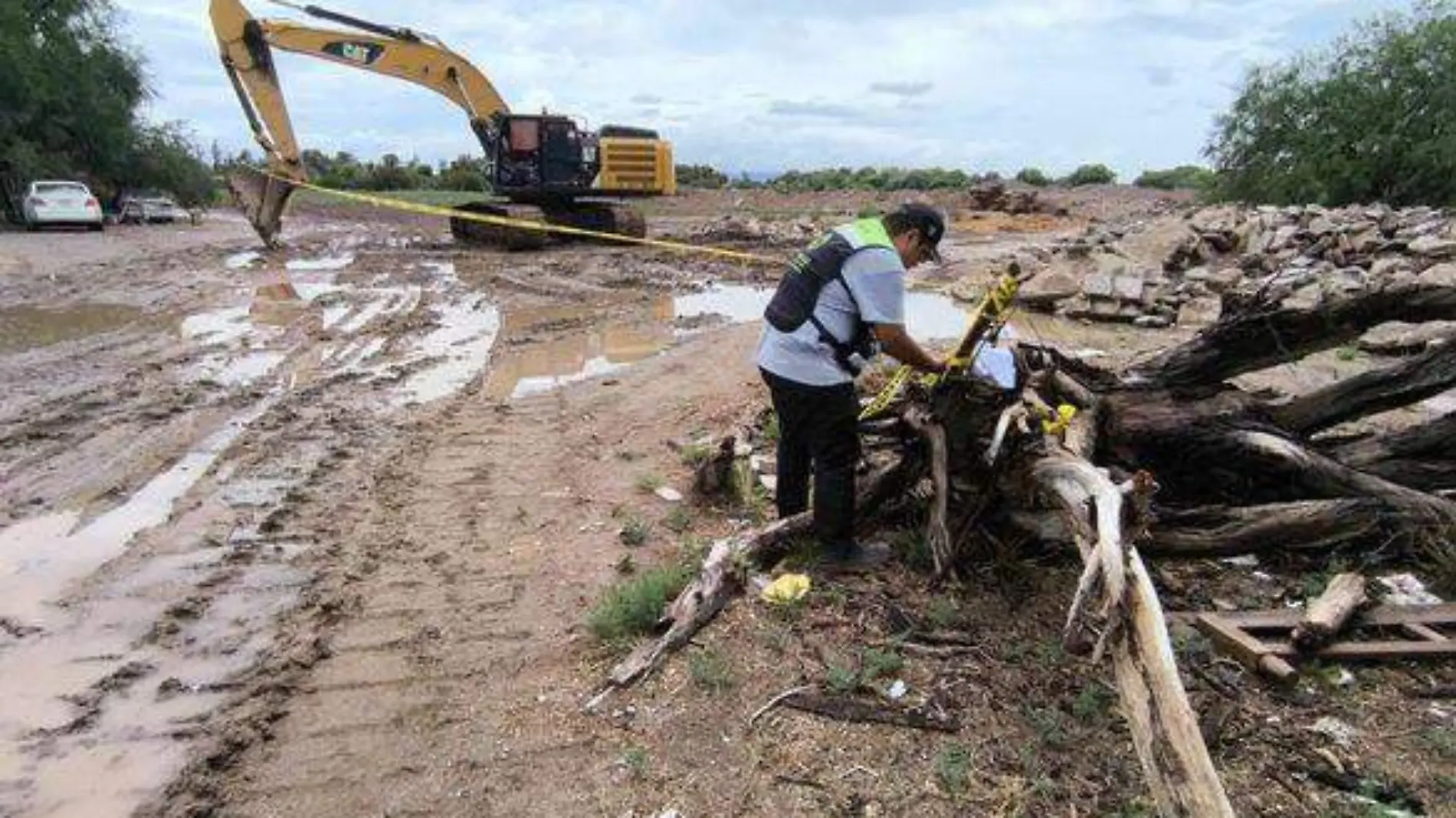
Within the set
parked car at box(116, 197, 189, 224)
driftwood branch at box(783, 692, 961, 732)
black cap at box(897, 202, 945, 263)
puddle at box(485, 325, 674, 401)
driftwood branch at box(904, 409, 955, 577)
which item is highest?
black cap at box(897, 202, 945, 263)

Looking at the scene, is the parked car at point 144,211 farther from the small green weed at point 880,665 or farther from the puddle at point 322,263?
the small green weed at point 880,665

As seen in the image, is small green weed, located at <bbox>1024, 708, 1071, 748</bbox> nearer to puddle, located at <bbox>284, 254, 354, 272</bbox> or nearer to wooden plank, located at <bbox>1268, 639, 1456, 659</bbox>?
Answer: wooden plank, located at <bbox>1268, 639, 1456, 659</bbox>

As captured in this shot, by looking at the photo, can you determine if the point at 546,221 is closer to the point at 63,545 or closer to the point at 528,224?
the point at 528,224

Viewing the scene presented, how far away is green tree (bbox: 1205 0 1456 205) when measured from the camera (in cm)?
2123

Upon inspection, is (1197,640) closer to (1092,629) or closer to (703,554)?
(1092,629)

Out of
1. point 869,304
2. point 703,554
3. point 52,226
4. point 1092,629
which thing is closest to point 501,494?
point 703,554

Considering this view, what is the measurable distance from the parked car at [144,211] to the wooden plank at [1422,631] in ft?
109

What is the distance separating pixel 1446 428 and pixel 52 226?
29343 mm

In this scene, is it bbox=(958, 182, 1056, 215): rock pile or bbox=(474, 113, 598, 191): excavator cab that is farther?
bbox=(958, 182, 1056, 215): rock pile

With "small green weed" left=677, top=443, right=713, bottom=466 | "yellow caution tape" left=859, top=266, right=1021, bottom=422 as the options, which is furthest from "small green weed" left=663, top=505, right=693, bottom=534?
"yellow caution tape" left=859, top=266, right=1021, bottom=422

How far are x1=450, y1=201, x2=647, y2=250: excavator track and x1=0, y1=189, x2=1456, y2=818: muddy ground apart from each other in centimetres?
1057

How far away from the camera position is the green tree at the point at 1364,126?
69.7 ft

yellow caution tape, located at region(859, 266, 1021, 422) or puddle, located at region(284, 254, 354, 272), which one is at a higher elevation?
yellow caution tape, located at region(859, 266, 1021, 422)

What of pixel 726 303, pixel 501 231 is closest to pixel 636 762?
pixel 726 303
